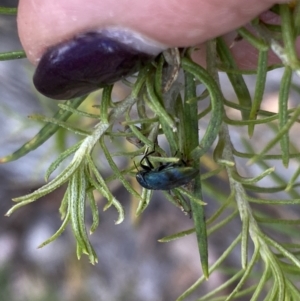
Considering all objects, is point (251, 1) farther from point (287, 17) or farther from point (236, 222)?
point (236, 222)

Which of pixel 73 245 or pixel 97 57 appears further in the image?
pixel 73 245

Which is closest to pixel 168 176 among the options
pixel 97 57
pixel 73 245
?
pixel 97 57

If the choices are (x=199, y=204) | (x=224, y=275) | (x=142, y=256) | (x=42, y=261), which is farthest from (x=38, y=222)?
(x=199, y=204)

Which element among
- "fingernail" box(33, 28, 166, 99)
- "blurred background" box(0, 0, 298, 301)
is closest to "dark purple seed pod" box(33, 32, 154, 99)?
"fingernail" box(33, 28, 166, 99)

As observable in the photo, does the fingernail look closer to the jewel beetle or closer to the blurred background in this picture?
the jewel beetle

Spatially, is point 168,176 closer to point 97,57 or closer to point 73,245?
point 97,57

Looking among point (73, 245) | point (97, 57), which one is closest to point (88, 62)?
point (97, 57)

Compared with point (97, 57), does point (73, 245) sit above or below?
below

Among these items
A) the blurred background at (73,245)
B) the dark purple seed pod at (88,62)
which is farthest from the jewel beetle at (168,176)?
the blurred background at (73,245)
